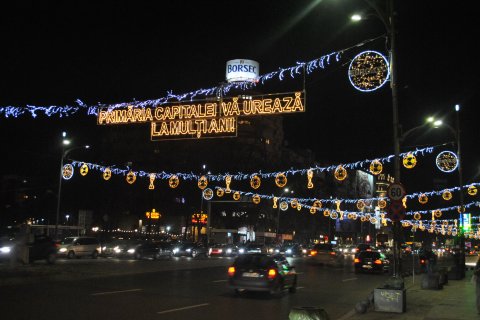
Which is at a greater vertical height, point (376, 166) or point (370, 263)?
point (376, 166)

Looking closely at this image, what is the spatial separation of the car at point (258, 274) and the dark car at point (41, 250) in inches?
709

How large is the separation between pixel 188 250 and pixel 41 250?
67.4 ft

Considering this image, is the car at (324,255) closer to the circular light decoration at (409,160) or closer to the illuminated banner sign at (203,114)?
the circular light decoration at (409,160)

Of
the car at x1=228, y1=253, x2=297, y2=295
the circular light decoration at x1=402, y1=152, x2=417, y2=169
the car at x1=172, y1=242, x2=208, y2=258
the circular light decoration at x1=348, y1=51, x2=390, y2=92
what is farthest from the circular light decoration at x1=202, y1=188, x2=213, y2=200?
the circular light decoration at x1=348, y1=51, x2=390, y2=92

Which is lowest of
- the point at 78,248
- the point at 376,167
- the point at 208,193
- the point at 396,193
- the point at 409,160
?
the point at 78,248

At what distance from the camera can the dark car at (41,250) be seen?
1308 inches

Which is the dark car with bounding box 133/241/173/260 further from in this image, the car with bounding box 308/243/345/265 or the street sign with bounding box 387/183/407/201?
the street sign with bounding box 387/183/407/201

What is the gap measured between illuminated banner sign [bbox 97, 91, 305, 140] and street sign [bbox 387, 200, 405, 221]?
24.1ft

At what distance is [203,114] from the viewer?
24.4 m

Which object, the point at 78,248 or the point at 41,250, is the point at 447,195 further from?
the point at 41,250

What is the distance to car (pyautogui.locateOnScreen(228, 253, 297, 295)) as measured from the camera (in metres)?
18.9

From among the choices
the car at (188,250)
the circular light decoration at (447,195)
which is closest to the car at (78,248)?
the car at (188,250)

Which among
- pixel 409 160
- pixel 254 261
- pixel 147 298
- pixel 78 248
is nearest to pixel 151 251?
pixel 78 248

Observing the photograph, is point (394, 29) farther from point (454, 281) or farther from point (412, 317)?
point (454, 281)
